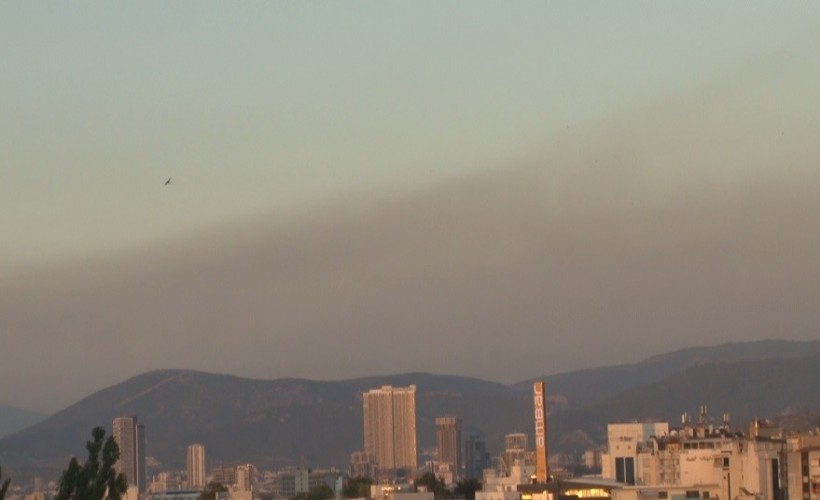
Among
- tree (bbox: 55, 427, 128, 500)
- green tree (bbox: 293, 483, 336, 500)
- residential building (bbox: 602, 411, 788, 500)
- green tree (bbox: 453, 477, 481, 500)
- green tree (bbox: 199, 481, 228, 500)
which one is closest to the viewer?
tree (bbox: 55, 427, 128, 500)

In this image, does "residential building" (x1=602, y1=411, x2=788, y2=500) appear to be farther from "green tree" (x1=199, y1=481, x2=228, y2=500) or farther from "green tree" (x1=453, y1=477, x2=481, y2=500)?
"green tree" (x1=199, y1=481, x2=228, y2=500)

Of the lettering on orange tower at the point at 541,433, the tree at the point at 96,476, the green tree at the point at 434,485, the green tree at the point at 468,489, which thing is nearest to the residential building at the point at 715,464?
the lettering on orange tower at the point at 541,433

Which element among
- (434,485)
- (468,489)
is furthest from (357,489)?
(468,489)

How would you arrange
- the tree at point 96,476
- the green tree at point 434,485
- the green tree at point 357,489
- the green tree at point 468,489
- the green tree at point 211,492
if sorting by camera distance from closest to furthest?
1. the tree at point 96,476
2. the green tree at point 468,489
3. the green tree at point 434,485
4. the green tree at point 357,489
5. the green tree at point 211,492

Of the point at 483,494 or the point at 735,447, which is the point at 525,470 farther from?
the point at 735,447

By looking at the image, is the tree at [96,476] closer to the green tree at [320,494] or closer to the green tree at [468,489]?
the green tree at [468,489]

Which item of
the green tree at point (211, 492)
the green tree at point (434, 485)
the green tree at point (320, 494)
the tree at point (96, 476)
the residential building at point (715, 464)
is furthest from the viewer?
the green tree at point (211, 492)

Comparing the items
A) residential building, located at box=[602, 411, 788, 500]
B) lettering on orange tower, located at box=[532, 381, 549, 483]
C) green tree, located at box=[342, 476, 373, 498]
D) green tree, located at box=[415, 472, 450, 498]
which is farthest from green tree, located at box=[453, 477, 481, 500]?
residential building, located at box=[602, 411, 788, 500]

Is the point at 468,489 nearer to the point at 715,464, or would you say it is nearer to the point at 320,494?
the point at 320,494
